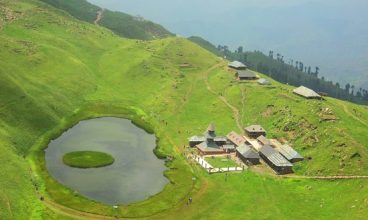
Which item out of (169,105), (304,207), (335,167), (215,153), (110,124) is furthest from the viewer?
(169,105)

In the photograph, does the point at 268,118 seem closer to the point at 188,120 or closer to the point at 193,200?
the point at 188,120

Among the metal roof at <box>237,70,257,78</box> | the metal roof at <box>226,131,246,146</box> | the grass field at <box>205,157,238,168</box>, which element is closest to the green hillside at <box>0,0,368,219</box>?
the metal roof at <box>237,70,257,78</box>

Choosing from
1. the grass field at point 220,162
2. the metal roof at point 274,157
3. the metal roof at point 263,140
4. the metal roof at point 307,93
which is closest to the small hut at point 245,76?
the metal roof at point 307,93

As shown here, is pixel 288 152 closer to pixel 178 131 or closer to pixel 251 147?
pixel 251 147

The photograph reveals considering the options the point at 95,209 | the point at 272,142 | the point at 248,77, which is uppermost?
the point at 248,77

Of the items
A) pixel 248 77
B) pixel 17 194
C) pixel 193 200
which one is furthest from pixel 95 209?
pixel 248 77
